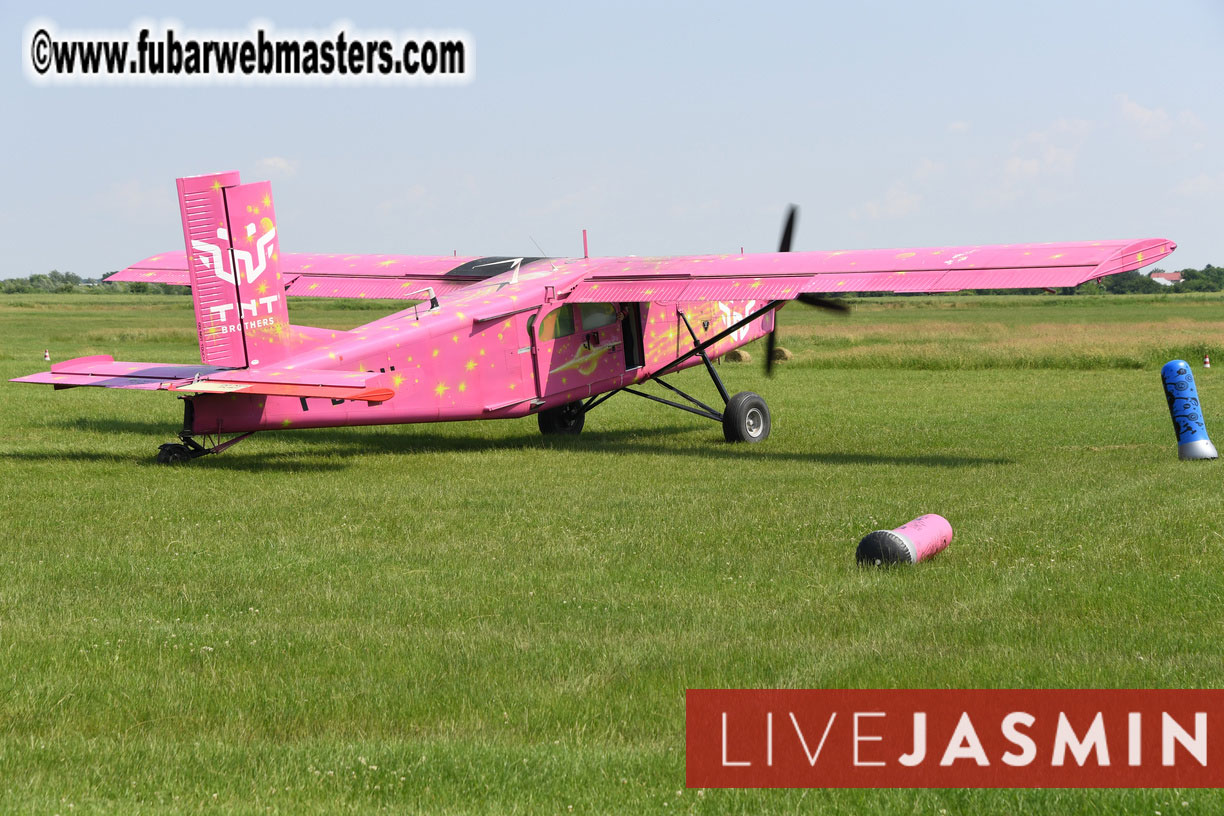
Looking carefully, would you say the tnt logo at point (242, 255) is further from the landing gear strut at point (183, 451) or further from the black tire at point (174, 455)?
the black tire at point (174, 455)

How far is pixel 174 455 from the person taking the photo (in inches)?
639

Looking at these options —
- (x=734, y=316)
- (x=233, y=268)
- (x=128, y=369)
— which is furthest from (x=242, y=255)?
(x=734, y=316)

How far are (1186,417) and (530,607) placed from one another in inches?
451

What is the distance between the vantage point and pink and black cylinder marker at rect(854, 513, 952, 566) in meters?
9.80

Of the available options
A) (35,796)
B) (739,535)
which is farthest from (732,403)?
(35,796)

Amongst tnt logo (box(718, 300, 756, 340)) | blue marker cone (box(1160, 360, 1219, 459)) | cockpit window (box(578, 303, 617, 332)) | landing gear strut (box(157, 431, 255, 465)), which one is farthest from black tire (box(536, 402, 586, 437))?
blue marker cone (box(1160, 360, 1219, 459))

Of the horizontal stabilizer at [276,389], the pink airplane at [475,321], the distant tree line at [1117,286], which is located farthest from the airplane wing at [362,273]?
the distant tree line at [1117,286]

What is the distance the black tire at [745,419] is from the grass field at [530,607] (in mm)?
1110

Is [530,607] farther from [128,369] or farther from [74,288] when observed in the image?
[74,288]

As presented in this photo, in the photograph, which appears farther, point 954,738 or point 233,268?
point 233,268

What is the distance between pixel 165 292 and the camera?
166500 millimetres

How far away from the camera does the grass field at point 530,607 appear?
5.61m

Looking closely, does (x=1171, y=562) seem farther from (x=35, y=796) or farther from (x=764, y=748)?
(x=35, y=796)

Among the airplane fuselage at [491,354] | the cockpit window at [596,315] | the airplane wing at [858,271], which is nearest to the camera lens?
the airplane fuselage at [491,354]
